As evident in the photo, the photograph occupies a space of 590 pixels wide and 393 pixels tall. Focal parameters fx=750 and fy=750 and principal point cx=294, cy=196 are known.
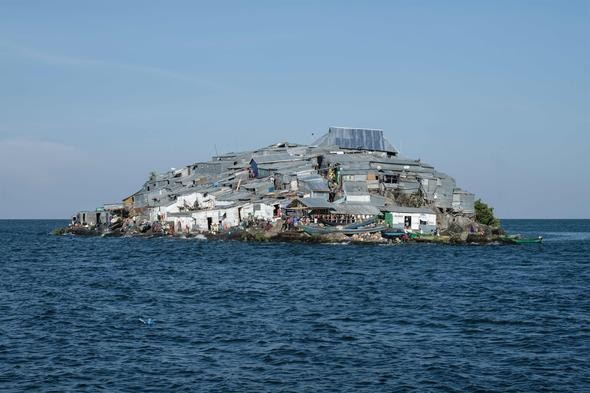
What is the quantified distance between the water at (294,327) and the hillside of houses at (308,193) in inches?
991

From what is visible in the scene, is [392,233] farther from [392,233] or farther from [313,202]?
[313,202]

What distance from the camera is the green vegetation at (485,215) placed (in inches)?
3883

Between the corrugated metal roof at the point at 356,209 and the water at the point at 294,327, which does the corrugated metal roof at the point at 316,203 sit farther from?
the water at the point at 294,327

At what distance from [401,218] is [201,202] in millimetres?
27997

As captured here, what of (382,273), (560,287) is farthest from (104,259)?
(560,287)

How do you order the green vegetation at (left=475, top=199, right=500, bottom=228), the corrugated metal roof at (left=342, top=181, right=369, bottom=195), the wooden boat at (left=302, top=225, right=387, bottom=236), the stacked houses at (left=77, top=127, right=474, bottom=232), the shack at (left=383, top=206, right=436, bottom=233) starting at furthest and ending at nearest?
1. the green vegetation at (left=475, top=199, right=500, bottom=228)
2. the corrugated metal roof at (left=342, top=181, right=369, bottom=195)
3. the stacked houses at (left=77, top=127, right=474, bottom=232)
4. the shack at (left=383, top=206, right=436, bottom=233)
5. the wooden boat at (left=302, top=225, right=387, bottom=236)

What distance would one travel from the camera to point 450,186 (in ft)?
322

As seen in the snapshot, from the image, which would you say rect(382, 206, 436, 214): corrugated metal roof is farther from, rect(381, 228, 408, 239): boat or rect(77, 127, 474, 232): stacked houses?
rect(381, 228, 408, 239): boat

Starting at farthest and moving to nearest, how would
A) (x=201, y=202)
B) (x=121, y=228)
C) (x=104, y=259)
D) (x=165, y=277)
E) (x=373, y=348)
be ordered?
(x=121, y=228) < (x=201, y=202) < (x=104, y=259) < (x=165, y=277) < (x=373, y=348)

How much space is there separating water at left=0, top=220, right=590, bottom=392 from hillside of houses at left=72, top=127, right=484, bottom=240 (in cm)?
2517

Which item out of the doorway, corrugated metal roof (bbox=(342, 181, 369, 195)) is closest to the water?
the doorway

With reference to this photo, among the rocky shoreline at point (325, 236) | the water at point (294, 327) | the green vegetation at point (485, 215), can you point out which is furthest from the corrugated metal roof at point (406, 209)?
the water at point (294, 327)

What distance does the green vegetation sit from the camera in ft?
324

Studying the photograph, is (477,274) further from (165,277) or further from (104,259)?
(104,259)
